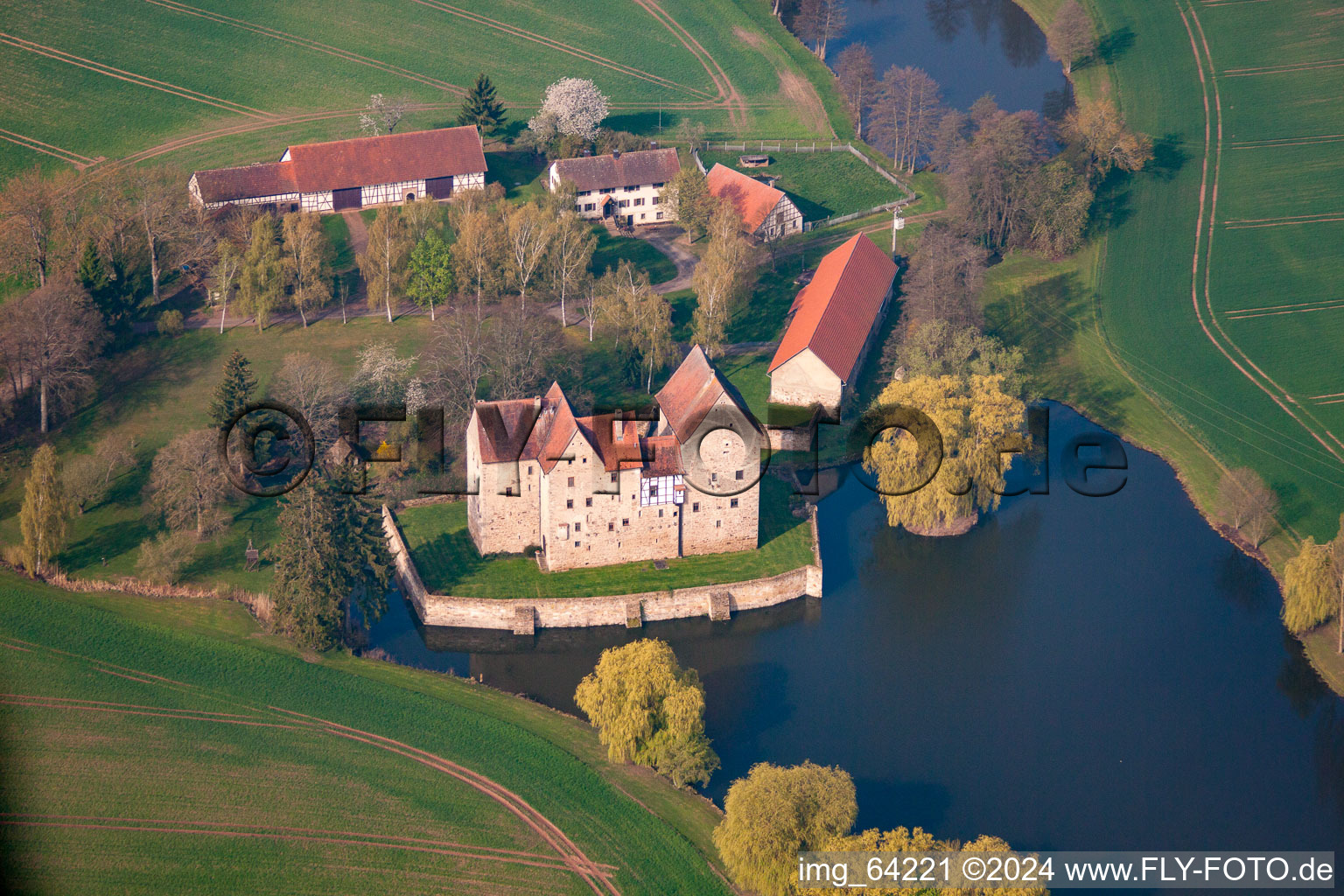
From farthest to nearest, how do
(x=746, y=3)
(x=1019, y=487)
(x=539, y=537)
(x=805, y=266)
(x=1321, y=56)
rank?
1. (x=746, y=3)
2. (x=1321, y=56)
3. (x=805, y=266)
4. (x=1019, y=487)
5. (x=539, y=537)

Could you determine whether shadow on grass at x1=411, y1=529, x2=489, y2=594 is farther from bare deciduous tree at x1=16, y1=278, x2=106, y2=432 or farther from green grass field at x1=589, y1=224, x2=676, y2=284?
green grass field at x1=589, y1=224, x2=676, y2=284

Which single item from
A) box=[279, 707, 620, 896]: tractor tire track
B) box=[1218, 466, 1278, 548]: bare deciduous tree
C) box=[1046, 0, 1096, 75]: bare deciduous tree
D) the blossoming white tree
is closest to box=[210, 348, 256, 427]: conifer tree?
box=[279, 707, 620, 896]: tractor tire track

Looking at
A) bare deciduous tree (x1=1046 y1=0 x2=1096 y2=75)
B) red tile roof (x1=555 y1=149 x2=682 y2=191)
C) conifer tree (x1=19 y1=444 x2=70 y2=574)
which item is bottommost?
conifer tree (x1=19 y1=444 x2=70 y2=574)

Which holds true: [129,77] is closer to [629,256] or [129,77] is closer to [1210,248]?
[629,256]

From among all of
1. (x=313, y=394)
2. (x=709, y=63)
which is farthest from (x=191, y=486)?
(x=709, y=63)

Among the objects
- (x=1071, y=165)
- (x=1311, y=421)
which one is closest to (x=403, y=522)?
(x=1311, y=421)

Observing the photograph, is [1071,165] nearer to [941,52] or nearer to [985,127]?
[985,127]
